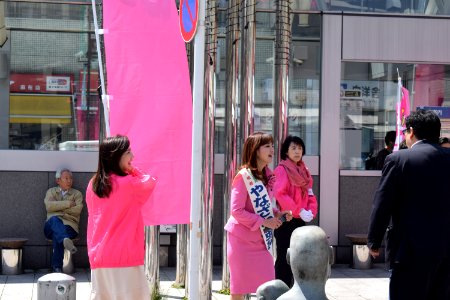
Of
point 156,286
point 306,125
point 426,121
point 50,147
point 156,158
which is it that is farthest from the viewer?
point 306,125

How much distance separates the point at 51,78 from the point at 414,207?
7.15 m

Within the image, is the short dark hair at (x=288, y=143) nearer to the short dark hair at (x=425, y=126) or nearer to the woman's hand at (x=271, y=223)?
the woman's hand at (x=271, y=223)

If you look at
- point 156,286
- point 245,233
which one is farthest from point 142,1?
point 156,286

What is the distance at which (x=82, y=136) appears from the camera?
11.8 m

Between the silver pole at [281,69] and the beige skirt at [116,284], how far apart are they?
142 inches

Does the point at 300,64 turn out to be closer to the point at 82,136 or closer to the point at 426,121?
the point at 82,136

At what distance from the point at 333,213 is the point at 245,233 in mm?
5502

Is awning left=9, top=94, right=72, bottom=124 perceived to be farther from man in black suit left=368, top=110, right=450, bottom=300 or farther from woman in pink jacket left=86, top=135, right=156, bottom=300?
man in black suit left=368, top=110, right=450, bottom=300

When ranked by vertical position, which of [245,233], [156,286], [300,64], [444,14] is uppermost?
[444,14]

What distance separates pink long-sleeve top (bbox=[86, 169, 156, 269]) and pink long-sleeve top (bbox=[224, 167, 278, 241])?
907 mm

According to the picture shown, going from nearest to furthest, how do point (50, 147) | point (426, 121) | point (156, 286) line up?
1. point (426, 121)
2. point (156, 286)
3. point (50, 147)

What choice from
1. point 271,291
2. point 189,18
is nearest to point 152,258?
point 189,18

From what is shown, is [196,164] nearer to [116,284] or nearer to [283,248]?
[116,284]

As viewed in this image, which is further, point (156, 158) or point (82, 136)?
point (82, 136)
